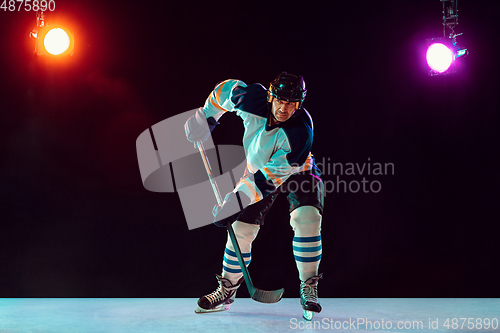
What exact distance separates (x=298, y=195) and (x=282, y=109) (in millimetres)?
449

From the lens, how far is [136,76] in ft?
9.61

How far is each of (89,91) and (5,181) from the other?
2.65 ft

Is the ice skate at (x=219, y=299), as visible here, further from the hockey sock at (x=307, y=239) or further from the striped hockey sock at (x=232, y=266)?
the hockey sock at (x=307, y=239)

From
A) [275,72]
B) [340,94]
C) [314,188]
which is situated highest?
[275,72]

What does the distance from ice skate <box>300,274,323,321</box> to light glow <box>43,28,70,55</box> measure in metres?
2.06

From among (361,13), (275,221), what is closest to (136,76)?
(275,221)

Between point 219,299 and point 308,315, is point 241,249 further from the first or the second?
point 308,315

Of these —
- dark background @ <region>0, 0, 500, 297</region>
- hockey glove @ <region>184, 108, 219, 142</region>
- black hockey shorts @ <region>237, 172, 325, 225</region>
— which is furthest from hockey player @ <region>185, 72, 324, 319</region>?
dark background @ <region>0, 0, 500, 297</region>

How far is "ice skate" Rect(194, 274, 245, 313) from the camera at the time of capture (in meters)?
2.32

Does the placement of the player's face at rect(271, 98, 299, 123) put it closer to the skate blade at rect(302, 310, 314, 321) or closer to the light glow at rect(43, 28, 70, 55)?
the skate blade at rect(302, 310, 314, 321)

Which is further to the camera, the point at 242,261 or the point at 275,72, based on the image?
the point at 275,72

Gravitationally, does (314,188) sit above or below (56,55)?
below

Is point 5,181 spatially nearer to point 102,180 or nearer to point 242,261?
point 102,180

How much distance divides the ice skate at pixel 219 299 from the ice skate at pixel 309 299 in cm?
38
